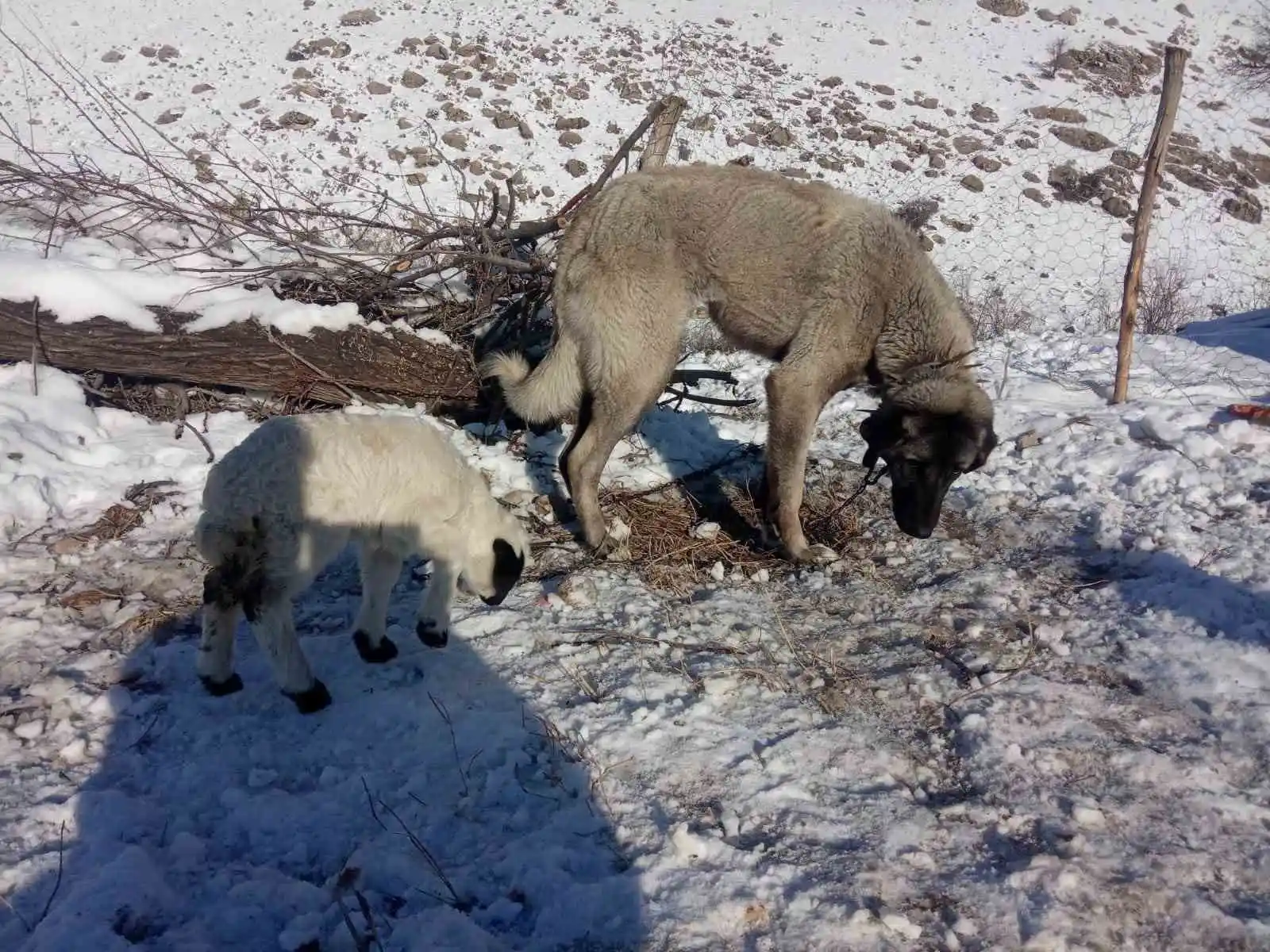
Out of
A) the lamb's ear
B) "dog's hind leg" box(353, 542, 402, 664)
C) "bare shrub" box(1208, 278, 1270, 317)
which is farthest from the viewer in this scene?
"bare shrub" box(1208, 278, 1270, 317)

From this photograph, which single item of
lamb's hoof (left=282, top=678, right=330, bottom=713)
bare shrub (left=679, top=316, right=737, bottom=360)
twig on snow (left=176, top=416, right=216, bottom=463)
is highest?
lamb's hoof (left=282, top=678, right=330, bottom=713)

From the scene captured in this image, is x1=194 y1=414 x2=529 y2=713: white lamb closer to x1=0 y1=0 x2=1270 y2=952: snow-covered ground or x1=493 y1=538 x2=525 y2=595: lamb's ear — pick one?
x1=493 y1=538 x2=525 y2=595: lamb's ear

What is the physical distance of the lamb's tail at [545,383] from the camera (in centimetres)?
456

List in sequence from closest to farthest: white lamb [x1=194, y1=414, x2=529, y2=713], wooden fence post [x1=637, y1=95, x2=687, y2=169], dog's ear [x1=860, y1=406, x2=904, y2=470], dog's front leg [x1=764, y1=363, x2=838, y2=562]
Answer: white lamb [x1=194, y1=414, x2=529, y2=713] → dog's ear [x1=860, y1=406, x2=904, y2=470] → dog's front leg [x1=764, y1=363, x2=838, y2=562] → wooden fence post [x1=637, y1=95, x2=687, y2=169]

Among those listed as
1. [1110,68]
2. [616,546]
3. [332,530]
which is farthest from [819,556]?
[1110,68]

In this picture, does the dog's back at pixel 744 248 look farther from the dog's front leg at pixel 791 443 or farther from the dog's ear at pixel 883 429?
the dog's ear at pixel 883 429

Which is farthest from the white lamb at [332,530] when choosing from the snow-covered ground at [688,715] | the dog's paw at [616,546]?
the dog's paw at [616,546]

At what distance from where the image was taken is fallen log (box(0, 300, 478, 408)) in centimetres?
458

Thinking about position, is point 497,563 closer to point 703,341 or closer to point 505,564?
point 505,564

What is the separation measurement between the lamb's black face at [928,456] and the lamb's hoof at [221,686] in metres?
3.07

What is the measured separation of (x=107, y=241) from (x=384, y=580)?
3.98 m

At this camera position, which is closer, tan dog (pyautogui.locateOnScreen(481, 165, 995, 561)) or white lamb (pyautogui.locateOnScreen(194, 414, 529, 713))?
white lamb (pyautogui.locateOnScreen(194, 414, 529, 713))

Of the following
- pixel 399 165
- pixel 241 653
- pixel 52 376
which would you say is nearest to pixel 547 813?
pixel 241 653

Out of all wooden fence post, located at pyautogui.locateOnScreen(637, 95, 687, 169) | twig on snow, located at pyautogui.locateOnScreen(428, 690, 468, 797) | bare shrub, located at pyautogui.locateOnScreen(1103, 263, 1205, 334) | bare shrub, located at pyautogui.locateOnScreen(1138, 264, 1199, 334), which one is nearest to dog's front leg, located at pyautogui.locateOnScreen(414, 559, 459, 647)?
twig on snow, located at pyautogui.locateOnScreen(428, 690, 468, 797)
